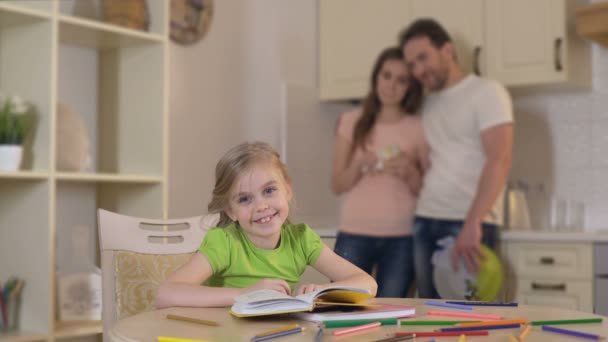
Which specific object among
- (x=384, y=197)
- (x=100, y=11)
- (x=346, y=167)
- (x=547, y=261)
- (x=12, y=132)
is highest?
(x=100, y=11)

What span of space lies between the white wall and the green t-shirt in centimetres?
209

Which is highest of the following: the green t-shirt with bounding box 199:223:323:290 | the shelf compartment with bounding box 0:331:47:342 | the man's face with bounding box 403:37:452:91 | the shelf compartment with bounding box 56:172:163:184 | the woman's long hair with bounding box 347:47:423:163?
the man's face with bounding box 403:37:452:91

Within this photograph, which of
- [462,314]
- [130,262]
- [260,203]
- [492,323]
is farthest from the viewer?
[130,262]

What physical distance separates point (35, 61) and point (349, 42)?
171 cm

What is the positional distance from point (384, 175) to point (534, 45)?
91 centimetres

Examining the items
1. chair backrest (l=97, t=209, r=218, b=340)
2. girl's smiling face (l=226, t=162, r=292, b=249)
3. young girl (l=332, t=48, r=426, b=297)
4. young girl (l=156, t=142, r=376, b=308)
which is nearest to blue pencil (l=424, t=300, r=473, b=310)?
young girl (l=156, t=142, r=376, b=308)

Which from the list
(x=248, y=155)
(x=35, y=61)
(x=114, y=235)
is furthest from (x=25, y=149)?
(x=248, y=155)

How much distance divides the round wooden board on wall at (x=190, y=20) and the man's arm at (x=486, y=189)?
5.16 feet

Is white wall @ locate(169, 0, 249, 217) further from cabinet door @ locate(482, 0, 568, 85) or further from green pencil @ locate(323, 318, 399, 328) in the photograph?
green pencil @ locate(323, 318, 399, 328)

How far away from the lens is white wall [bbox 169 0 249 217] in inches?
155

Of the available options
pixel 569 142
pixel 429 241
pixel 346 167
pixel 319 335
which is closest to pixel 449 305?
pixel 319 335

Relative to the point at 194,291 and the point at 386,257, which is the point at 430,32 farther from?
the point at 194,291

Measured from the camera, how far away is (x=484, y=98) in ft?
10.3

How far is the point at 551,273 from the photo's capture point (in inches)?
131
